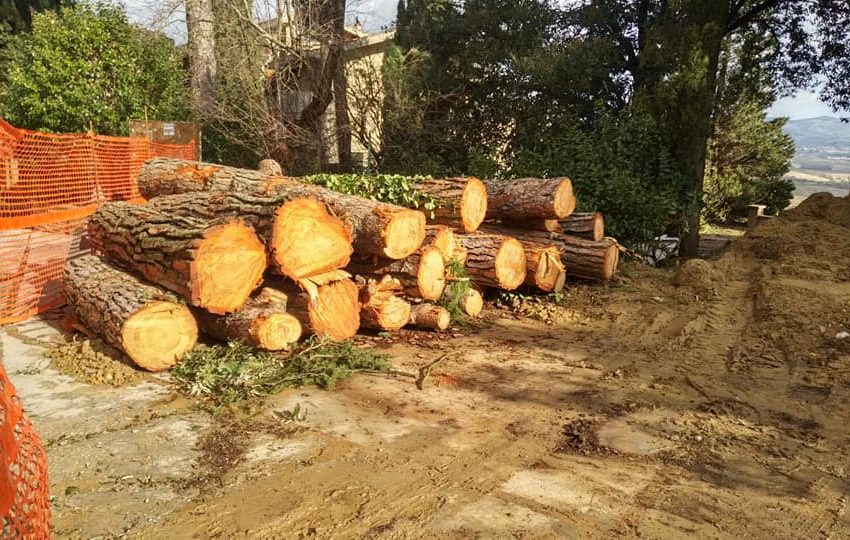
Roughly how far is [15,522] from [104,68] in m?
14.2

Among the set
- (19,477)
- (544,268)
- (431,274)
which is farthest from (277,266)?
(19,477)

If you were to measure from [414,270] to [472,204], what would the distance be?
1.40 m

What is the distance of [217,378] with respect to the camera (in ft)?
14.4

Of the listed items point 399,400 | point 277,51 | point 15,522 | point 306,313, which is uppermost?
point 277,51

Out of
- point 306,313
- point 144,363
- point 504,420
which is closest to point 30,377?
A: point 144,363

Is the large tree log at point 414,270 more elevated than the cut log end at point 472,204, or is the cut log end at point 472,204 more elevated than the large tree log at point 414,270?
the cut log end at point 472,204

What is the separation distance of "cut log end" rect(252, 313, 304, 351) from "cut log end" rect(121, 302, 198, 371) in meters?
0.55

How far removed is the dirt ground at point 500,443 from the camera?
2764 millimetres

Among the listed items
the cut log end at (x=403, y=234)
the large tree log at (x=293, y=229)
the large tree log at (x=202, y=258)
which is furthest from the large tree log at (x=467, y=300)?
the large tree log at (x=202, y=258)

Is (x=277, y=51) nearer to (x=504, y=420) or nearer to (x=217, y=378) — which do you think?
(x=217, y=378)

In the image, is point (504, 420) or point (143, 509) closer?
point (143, 509)

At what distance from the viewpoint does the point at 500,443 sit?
3568mm

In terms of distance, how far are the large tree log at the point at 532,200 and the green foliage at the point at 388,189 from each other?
1.11 meters

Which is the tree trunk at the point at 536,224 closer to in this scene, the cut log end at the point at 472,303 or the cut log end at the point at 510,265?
the cut log end at the point at 510,265
